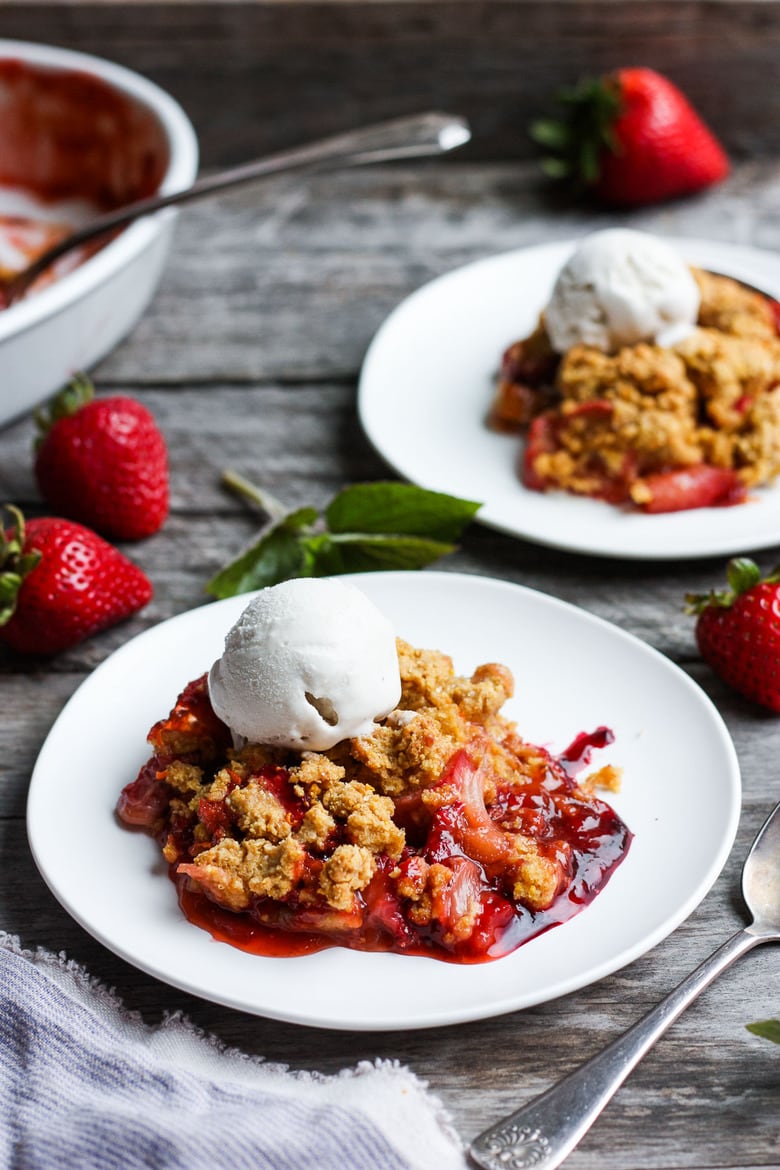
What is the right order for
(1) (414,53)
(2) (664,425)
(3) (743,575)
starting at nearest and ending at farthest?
(3) (743,575) → (2) (664,425) → (1) (414,53)

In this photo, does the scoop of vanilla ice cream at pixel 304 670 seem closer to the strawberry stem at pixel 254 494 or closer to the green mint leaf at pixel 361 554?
the green mint leaf at pixel 361 554

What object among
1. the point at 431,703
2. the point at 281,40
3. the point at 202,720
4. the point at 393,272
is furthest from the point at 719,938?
the point at 281,40

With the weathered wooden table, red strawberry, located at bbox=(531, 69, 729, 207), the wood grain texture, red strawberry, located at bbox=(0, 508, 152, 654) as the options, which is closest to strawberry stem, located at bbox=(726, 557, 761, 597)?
the weathered wooden table

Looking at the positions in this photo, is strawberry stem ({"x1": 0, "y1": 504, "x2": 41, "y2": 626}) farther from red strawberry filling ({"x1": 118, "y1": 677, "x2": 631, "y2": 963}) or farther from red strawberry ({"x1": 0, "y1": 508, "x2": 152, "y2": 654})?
red strawberry filling ({"x1": 118, "y1": 677, "x2": 631, "y2": 963})

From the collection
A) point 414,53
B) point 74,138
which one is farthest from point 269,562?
point 414,53

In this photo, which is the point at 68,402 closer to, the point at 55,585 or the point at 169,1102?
the point at 55,585

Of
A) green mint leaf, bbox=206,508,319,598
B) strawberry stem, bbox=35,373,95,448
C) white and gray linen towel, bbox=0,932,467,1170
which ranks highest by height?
strawberry stem, bbox=35,373,95,448

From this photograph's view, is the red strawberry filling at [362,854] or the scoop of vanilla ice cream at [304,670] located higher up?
the scoop of vanilla ice cream at [304,670]

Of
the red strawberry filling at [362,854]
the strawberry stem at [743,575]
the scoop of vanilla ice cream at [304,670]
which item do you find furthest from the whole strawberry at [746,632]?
the scoop of vanilla ice cream at [304,670]
